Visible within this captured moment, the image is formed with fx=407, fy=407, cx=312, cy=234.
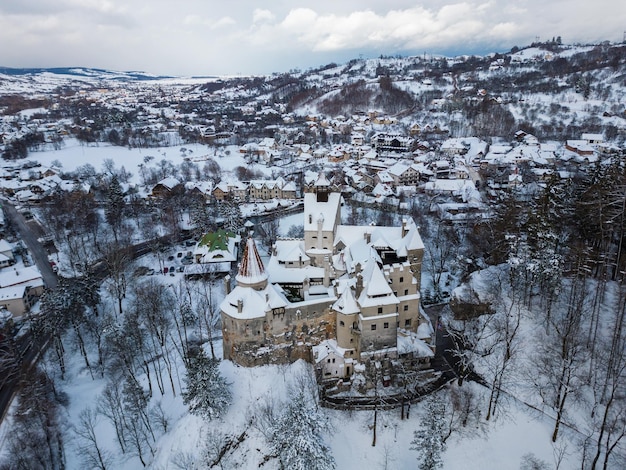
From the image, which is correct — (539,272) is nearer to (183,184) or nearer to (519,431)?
(519,431)

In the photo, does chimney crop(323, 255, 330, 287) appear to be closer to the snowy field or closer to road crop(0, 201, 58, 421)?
road crop(0, 201, 58, 421)

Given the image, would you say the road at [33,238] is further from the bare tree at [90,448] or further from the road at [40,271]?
the bare tree at [90,448]

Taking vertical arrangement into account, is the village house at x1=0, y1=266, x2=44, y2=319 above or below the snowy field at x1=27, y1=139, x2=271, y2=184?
below

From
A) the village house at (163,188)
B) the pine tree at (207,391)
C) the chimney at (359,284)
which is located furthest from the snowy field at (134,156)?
the pine tree at (207,391)

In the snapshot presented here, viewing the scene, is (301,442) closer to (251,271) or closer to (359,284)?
(359,284)

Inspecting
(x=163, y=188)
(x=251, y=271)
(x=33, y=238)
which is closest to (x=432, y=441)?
(x=251, y=271)

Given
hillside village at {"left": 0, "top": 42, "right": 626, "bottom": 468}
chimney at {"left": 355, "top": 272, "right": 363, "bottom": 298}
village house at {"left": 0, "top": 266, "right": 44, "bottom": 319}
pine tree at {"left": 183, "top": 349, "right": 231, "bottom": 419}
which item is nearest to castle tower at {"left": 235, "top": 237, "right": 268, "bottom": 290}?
hillside village at {"left": 0, "top": 42, "right": 626, "bottom": 468}

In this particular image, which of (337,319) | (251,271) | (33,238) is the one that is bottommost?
(33,238)
